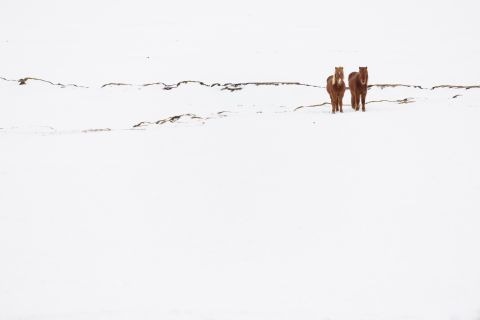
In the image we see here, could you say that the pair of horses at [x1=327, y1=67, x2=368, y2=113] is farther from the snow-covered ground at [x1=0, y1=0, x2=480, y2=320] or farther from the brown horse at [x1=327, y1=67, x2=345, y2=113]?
the snow-covered ground at [x1=0, y1=0, x2=480, y2=320]

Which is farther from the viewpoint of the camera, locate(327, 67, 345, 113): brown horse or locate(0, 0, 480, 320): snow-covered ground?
locate(327, 67, 345, 113): brown horse

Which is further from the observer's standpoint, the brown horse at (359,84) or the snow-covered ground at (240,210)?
the brown horse at (359,84)

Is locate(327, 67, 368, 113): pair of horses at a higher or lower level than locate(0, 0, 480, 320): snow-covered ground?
higher

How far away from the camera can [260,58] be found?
23.1 metres

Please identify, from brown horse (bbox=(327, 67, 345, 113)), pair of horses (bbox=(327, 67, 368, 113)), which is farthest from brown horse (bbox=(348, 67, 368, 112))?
brown horse (bbox=(327, 67, 345, 113))

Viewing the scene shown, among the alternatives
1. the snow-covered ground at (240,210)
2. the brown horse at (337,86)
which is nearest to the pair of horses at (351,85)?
the brown horse at (337,86)

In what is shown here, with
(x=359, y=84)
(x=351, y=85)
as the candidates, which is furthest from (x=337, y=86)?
(x=359, y=84)

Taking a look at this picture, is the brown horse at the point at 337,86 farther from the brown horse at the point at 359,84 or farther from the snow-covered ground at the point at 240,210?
the snow-covered ground at the point at 240,210

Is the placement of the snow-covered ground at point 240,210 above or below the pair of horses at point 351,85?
below

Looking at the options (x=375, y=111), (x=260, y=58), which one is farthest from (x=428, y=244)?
(x=260, y=58)

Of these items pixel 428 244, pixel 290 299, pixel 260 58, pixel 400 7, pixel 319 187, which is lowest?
pixel 290 299

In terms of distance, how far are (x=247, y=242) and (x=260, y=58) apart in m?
17.8

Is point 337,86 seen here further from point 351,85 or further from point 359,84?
point 359,84

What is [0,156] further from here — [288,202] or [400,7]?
[400,7]
